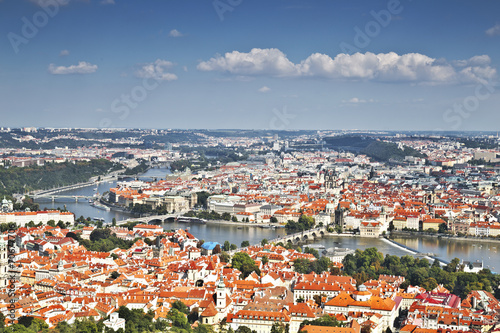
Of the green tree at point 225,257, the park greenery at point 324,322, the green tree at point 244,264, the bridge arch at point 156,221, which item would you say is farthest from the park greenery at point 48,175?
the park greenery at point 324,322

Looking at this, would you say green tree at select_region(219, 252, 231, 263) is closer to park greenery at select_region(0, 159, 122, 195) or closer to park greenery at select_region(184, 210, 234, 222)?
park greenery at select_region(184, 210, 234, 222)

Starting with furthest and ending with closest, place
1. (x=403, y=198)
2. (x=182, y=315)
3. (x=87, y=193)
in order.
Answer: (x=87, y=193), (x=403, y=198), (x=182, y=315)

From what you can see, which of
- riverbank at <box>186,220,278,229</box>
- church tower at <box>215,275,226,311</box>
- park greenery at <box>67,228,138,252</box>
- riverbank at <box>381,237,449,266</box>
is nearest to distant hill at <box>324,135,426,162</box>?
riverbank at <box>186,220,278,229</box>

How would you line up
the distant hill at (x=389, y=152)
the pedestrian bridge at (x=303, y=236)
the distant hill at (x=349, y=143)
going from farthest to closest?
the distant hill at (x=349, y=143)
the distant hill at (x=389, y=152)
the pedestrian bridge at (x=303, y=236)

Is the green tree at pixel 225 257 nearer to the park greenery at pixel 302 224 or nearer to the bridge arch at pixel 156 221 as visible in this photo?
the park greenery at pixel 302 224

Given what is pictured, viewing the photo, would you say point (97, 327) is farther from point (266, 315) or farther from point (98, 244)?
point (98, 244)

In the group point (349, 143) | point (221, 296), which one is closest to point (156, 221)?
point (221, 296)

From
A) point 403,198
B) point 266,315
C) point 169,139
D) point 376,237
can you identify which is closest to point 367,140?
point 169,139
